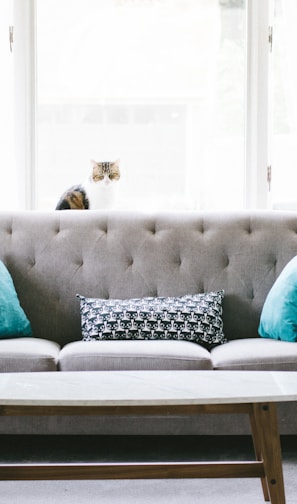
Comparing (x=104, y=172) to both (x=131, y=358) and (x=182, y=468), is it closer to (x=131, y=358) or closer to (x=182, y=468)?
(x=131, y=358)

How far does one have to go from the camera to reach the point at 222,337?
9.68 feet

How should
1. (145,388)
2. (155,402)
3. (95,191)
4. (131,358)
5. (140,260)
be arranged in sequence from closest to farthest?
(155,402)
(145,388)
(131,358)
(140,260)
(95,191)

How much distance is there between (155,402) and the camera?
1.70 m

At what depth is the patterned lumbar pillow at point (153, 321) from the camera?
9.34ft

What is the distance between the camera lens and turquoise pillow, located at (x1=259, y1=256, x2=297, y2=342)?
9.16ft

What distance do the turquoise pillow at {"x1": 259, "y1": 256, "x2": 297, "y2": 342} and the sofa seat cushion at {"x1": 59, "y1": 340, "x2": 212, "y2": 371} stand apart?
0.34m

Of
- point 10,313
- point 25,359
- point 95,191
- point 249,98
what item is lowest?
point 25,359

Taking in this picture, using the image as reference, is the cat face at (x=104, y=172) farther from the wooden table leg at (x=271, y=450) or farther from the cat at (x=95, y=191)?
the wooden table leg at (x=271, y=450)

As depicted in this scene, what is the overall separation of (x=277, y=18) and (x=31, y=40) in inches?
50.8

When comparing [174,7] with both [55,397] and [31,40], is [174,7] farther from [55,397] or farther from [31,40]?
[55,397]

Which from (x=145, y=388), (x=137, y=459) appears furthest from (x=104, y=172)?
(x=145, y=388)

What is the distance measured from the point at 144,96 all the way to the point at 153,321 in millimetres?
1494

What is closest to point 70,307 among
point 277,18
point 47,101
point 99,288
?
point 99,288

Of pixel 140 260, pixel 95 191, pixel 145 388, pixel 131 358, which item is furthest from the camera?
pixel 95 191
